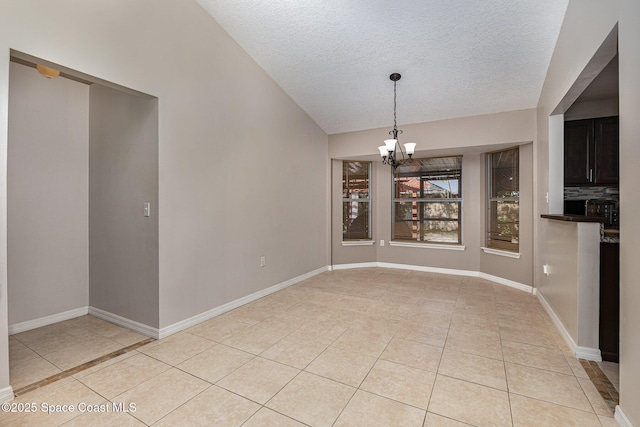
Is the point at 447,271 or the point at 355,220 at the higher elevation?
the point at 355,220

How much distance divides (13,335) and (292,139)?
12.2ft

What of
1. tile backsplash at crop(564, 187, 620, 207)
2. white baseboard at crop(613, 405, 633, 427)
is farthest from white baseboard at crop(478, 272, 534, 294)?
white baseboard at crop(613, 405, 633, 427)

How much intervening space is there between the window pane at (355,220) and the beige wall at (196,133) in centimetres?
140

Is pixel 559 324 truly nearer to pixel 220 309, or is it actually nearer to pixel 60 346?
pixel 220 309

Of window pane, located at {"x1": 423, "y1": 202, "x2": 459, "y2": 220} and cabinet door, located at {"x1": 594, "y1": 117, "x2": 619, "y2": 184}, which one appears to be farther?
window pane, located at {"x1": 423, "y1": 202, "x2": 459, "y2": 220}

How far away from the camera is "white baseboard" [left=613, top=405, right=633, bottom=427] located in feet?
5.08

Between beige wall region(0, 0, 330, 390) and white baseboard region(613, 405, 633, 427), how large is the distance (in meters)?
3.17

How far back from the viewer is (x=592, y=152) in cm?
382

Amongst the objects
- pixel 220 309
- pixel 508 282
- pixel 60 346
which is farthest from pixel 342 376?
pixel 508 282

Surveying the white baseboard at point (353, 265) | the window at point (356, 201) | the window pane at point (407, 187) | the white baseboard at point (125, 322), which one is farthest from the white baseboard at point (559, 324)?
the white baseboard at point (125, 322)

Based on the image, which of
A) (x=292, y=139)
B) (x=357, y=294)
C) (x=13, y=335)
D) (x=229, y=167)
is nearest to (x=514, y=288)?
(x=357, y=294)

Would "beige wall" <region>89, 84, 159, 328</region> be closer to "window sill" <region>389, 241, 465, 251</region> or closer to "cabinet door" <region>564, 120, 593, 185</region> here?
"window sill" <region>389, 241, 465, 251</region>

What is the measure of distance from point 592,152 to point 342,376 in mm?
4145

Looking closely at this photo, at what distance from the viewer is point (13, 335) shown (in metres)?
2.77
